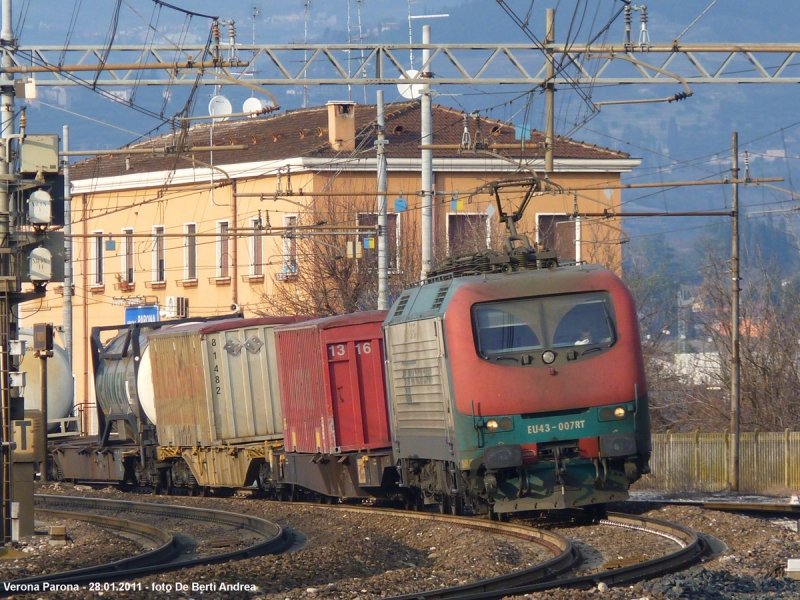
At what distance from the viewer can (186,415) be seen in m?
24.6

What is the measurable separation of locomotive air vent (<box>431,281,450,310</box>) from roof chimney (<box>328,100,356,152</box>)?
25.7m

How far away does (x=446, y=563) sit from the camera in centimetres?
1340

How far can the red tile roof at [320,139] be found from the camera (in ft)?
136

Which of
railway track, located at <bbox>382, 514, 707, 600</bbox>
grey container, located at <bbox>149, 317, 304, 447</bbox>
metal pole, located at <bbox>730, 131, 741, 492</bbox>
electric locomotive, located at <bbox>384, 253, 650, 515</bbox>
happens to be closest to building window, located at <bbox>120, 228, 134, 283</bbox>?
grey container, located at <bbox>149, 317, 304, 447</bbox>

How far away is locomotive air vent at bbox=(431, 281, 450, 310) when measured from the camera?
15.6m

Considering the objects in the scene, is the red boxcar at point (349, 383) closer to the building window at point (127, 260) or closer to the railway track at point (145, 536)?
the railway track at point (145, 536)

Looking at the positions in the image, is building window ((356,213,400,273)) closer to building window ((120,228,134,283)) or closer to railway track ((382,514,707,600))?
building window ((120,228,134,283))

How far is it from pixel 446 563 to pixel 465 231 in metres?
27.5

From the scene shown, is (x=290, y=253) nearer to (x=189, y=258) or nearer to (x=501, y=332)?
(x=189, y=258)

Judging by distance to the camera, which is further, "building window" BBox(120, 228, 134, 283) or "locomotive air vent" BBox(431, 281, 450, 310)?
"building window" BBox(120, 228, 134, 283)

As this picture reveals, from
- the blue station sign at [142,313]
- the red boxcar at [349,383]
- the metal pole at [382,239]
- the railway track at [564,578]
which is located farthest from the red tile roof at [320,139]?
the railway track at [564,578]

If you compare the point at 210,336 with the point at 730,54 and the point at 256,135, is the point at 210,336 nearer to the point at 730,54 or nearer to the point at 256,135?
the point at 730,54

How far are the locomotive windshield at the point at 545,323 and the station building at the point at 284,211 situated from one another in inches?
733

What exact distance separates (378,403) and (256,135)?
91.6 feet
